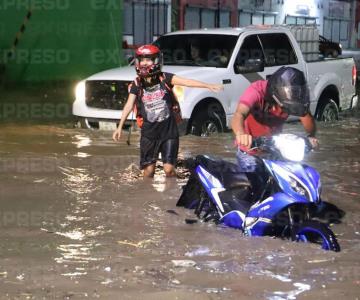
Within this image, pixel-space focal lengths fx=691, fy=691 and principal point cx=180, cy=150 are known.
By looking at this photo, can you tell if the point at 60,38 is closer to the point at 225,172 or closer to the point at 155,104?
the point at 155,104

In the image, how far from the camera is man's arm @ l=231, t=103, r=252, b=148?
5.09 meters

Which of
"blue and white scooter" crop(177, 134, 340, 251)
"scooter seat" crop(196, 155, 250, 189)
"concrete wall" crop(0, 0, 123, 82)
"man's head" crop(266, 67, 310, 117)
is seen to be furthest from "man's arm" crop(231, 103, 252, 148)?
"concrete wall" crop(0, 0, 123, 82)

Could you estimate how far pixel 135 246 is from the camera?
17.7 feet

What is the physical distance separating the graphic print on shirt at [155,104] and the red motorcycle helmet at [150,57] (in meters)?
0.26

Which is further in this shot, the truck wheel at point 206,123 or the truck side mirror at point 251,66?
the truck side mirror at point 251,66

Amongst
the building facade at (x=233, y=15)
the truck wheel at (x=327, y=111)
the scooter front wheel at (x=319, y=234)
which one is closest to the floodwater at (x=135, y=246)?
the scooter front wheel at (x=319, y=234)

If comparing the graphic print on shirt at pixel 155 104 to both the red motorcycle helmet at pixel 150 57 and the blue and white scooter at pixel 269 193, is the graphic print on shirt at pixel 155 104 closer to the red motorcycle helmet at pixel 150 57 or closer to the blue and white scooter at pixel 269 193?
the red motorcycle helmet at pixel 150 57

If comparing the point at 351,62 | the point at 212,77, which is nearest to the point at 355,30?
the point at 351,62

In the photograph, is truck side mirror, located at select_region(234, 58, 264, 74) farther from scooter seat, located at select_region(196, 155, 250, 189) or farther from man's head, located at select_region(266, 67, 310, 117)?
man's head, located at select_region(266, 67, 310, 117)

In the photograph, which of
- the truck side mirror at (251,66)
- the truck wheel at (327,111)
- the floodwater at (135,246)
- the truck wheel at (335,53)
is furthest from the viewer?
the truck wheel at (335,53)

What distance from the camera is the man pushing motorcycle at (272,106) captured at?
514 cm

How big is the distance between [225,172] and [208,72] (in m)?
4.62

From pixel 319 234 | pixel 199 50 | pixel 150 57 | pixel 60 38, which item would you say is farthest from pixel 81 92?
pixel 60 38

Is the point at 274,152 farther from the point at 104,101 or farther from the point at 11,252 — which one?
the point at 104,101
